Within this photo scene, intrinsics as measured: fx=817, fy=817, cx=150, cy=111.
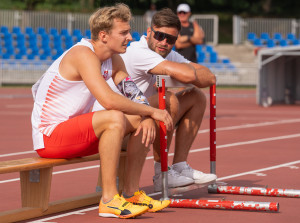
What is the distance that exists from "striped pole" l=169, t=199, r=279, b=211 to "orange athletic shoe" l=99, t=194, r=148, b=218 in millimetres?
584

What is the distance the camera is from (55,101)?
6461 millimetres

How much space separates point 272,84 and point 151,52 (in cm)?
1578

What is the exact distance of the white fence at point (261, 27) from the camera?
39.9 metres

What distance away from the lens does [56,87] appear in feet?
21.2

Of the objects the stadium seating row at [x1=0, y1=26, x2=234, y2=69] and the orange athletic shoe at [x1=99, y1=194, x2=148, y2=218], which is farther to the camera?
the stadium seating row at [x1=0, y1=26, x2=234, y2=69]

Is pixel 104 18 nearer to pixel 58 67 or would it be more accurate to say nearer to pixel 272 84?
pixel 58 67

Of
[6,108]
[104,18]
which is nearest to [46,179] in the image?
[104,18]

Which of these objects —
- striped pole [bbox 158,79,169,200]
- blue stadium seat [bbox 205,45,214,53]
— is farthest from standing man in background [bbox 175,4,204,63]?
blue stadium seat [bbox 205,45,214,53]

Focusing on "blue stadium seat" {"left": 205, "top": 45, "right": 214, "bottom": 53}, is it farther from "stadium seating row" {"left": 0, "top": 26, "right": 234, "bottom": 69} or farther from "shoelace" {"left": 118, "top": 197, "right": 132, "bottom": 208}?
"shoelace" {"left": 118, "top": 197, "right": 132, "bottom": 208}

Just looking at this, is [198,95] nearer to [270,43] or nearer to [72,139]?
[72,139]

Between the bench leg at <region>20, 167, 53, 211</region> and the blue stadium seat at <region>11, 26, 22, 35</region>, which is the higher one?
the blue stadium seat at <region>11, 26, 22, 35</region>

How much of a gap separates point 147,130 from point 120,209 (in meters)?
0.66

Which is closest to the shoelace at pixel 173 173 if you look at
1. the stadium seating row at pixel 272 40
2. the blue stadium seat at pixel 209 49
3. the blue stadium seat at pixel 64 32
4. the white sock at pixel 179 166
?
the white sock at pixel 179 166

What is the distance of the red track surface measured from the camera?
21.4 ft
